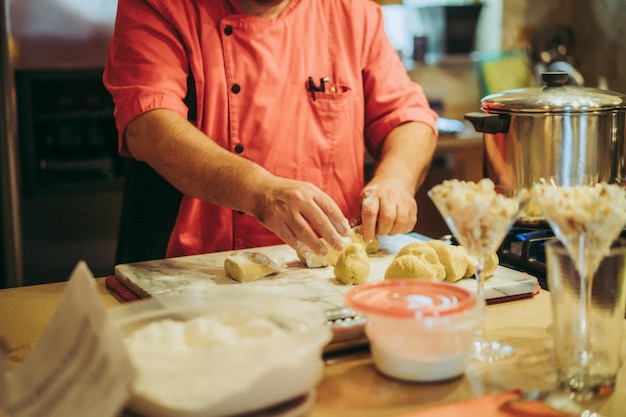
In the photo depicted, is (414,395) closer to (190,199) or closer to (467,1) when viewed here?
(190,199)

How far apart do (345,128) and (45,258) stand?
147 centimetres

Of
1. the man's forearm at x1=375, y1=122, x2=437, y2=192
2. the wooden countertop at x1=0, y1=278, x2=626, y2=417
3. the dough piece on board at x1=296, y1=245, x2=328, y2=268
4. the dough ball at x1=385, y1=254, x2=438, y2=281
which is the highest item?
the man's forearm at x1=375, y1=122, x2=437, y2=192

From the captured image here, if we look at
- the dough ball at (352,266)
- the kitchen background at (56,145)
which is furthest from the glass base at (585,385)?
the kitchen background at (56,145)

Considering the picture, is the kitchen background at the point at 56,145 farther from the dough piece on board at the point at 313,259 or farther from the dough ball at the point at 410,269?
the dough ball at the point at 410,269

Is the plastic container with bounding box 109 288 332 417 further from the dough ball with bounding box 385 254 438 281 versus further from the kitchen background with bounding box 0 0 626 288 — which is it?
the kitchen background with bounding box 0 0 626 288

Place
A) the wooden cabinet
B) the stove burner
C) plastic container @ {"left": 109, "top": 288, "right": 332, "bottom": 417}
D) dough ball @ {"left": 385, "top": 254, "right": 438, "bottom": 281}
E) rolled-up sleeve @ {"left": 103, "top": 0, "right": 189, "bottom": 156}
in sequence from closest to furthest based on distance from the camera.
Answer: plastic container @ {"left": 109, "top": 288, "right": 332, "bottom": 417} → dough ball @ {"left": 385, "top": 254, "right": 438, "bottom": 281} → the stove burner → rolled-up sleeve @ {"left": 103, "top": 0, "right": 189, "bottom": 156} → the wooden cabinet

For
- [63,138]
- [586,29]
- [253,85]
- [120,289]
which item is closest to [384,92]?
[253,85]

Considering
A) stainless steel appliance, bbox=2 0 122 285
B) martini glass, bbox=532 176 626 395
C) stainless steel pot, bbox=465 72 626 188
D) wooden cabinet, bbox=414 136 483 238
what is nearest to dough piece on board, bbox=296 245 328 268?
stainless steel pot, bbox=465 72 626 188

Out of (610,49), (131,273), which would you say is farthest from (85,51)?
(610,49)

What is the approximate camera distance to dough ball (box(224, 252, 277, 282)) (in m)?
1.37

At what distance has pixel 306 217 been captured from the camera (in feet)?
4.43

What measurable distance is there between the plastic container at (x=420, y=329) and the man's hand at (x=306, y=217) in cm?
35

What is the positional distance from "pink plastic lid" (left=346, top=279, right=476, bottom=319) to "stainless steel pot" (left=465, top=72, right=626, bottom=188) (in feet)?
1.97

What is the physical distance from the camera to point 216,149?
160cm
